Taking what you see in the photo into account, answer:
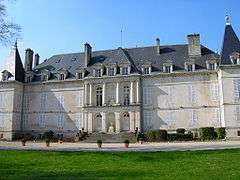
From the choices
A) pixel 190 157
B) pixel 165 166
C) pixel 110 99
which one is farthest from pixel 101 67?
pixel 165 166

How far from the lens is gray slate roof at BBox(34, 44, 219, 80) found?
35.6 metres

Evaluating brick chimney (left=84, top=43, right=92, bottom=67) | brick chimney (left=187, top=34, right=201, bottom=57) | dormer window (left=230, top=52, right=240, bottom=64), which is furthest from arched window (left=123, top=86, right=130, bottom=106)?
dormer window (left=230, top=52, right=240, bottom=64)

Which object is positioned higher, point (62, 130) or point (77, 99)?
point (77, 99)

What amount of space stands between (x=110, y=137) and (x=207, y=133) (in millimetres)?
9047

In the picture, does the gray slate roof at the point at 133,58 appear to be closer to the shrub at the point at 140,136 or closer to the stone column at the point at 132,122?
the stone column at the point at 132,122

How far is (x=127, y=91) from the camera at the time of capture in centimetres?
3559

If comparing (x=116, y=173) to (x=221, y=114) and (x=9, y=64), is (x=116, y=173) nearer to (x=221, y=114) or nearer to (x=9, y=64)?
(x=221, y=114)

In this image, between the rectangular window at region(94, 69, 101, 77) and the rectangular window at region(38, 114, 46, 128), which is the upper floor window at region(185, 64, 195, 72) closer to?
the rectangular window at region(94, 69, 101, 77)

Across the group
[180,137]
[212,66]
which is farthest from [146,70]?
[180,137]

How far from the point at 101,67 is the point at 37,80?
27.0 feet

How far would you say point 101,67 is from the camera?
121ft

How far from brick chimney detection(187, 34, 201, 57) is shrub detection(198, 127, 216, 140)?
8.59 m

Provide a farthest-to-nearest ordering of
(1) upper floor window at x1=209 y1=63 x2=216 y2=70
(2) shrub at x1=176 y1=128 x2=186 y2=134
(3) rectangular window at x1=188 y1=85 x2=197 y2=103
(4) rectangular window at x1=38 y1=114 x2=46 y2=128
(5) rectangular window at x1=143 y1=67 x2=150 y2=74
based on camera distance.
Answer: (4) rectangular window at x1=38 y1=114 x2=46 y2=128, (5) rectangular window at x1=143 y1=67 x2=150 y2=74, (3) rectangular window at x1=188 y1=85 x2=197 y2=103, (1) upper floor window at x1=209 y1=63 x2=216 y2=70, (2) shrub at x1=176 y1=128 x2=186 y2=134

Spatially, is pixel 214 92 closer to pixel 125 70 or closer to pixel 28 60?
pixel 125 70
